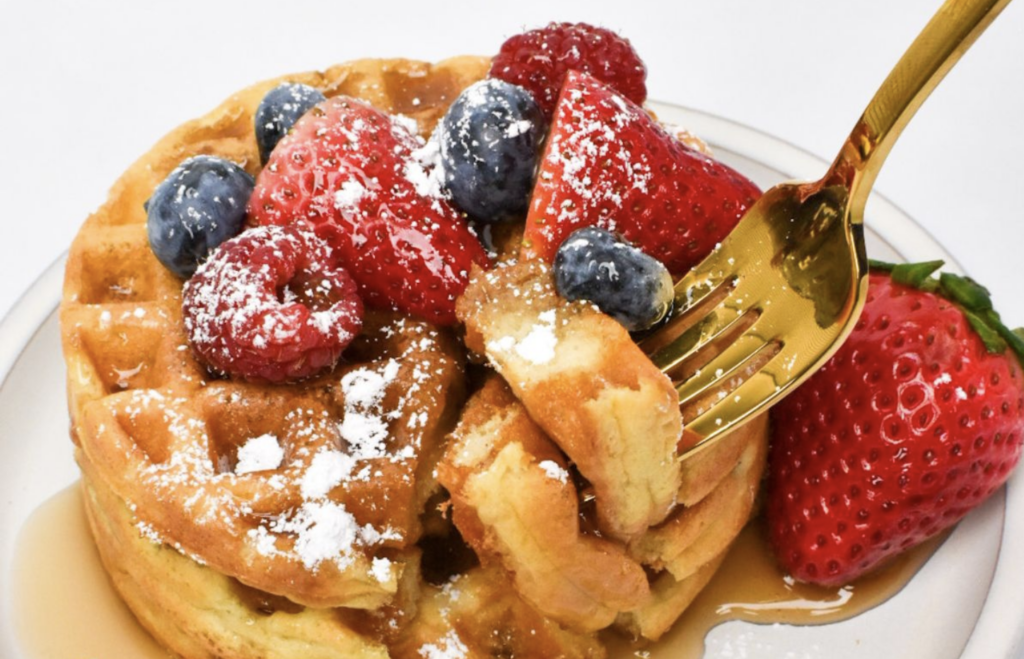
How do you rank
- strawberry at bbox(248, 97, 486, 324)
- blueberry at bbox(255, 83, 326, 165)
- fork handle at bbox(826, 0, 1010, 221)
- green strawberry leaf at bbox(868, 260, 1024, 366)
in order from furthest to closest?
blueberry at bbox(255, 83, 326, 165), green strawberry leaf at bbox(868, 260, 1024, 366), strawberry at bbox(248, 97, 486, 324), fork handle at bbox(826, 0, 1010, 221)

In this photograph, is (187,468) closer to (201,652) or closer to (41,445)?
(201,652)

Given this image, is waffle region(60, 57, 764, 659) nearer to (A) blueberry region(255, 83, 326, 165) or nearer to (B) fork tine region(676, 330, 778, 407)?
(B) fork tine region(676, 330, 778, 407)

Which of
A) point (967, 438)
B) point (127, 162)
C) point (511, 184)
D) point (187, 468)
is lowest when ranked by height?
point (127, 162)

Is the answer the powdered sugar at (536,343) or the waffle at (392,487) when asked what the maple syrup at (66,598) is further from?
the powdered sugar at (536,343)

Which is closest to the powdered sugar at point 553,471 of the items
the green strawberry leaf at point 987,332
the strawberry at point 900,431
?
the strawberry at point 900,431

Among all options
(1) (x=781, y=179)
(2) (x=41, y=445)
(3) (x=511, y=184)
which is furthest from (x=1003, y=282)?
(2) (x=41, y=445)

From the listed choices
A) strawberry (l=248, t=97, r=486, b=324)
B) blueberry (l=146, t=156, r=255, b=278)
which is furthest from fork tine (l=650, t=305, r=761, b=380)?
blueberry (l=146, t=156, r=255, b=278)
